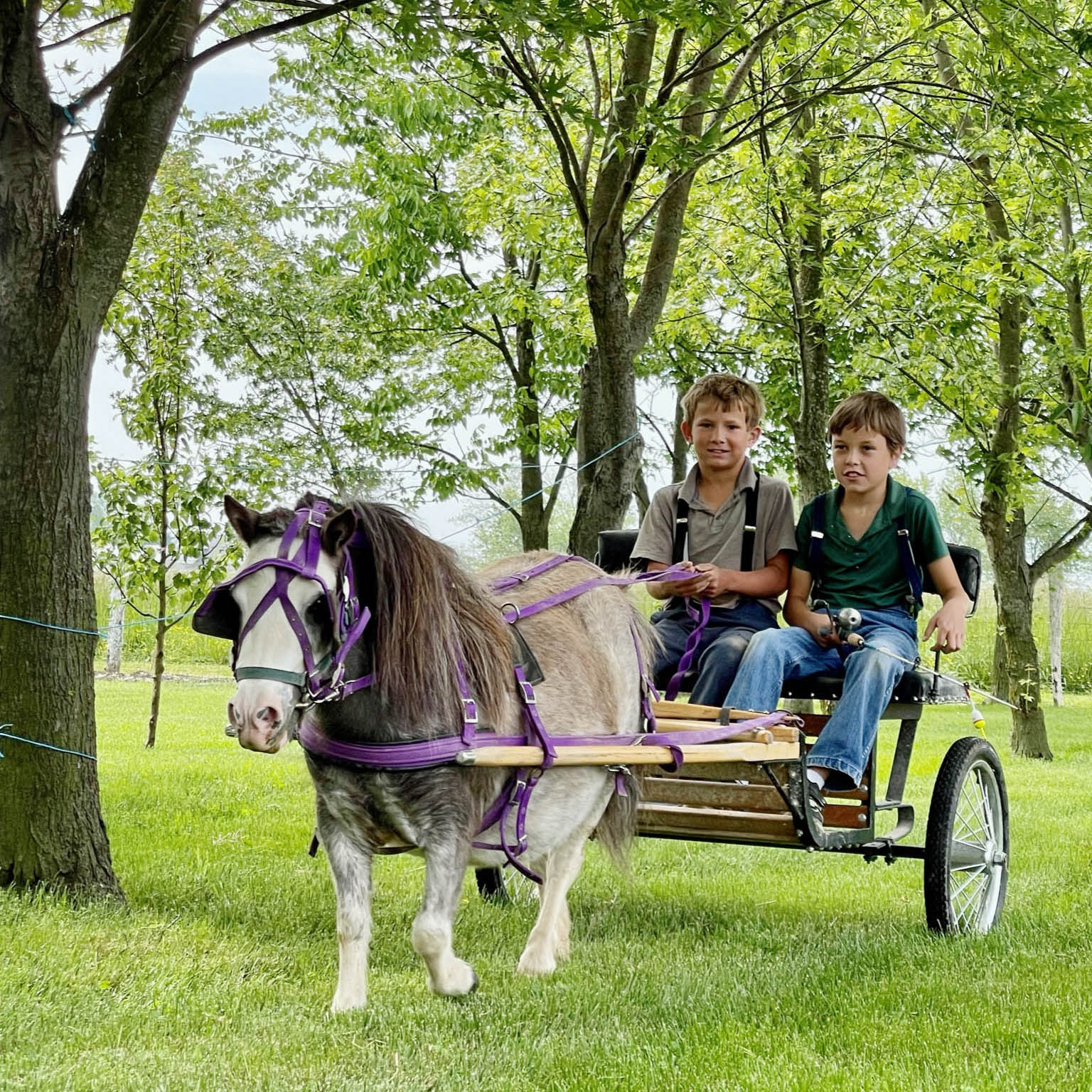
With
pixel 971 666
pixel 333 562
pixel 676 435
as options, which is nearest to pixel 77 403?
pixel 333 562

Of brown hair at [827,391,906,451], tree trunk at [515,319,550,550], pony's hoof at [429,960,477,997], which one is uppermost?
tree trunk at [515,319,550,550]

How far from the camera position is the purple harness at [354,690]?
3.43 m

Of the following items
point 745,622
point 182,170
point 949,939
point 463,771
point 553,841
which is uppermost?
point 182,170

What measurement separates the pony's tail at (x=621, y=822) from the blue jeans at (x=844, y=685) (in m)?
0.57

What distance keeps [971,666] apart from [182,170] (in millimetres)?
21021

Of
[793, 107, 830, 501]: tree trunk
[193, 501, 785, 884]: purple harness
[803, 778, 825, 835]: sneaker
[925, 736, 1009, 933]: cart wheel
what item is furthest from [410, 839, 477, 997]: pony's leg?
[793, 107, 830, 501]: tree trunk

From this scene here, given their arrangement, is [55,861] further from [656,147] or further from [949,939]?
[656,147]

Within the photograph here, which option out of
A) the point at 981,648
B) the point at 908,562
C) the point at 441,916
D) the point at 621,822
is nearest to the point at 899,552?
the point at 908,562

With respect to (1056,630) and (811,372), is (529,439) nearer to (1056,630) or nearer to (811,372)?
(811,372)

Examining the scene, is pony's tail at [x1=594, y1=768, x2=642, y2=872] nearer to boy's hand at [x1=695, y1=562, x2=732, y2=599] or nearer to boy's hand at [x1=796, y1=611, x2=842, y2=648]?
boy's hand at [x1=695, y1=562, x2=732, y2=599]

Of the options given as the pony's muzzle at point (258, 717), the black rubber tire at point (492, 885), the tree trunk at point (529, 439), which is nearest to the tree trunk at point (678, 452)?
the tree trunk at point (529, 439)

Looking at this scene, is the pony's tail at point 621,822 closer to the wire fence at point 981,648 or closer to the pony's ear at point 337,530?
the pony's ear at point 337,530

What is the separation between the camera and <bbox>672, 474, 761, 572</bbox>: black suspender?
5.64 m

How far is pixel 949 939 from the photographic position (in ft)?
16.9
